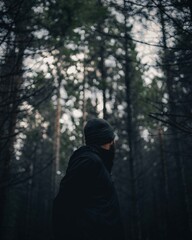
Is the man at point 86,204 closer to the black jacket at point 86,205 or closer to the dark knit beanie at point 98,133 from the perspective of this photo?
the black jacket at point 86,205

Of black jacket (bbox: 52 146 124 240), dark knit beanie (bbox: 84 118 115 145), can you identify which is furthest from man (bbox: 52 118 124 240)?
dark knit beanie (bbox: 84 118 115 145)

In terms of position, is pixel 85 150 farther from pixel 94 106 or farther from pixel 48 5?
pixel 94 106

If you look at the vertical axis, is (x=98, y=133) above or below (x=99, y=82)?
below

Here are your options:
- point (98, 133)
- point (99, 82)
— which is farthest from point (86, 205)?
point (99, 82)

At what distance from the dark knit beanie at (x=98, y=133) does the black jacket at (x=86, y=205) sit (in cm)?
29

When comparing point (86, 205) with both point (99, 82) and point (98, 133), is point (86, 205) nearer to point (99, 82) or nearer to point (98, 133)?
point (98, 133)

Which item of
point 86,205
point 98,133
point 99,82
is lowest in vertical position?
point 86,205

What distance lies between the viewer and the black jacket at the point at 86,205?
6.77 feet

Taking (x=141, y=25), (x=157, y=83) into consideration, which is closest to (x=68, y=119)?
(x=157, y=83)

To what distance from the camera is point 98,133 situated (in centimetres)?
260

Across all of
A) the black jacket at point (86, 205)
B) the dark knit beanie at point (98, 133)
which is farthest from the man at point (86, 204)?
the dark knit beanie at point (98, 133)

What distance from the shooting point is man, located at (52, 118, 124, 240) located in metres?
2.06

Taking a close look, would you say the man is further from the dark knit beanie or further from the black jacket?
the dark knit beanie

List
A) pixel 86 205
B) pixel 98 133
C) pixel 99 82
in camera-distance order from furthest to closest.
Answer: pixel 99 82 < pixel 98 133 < pixel 86 205
